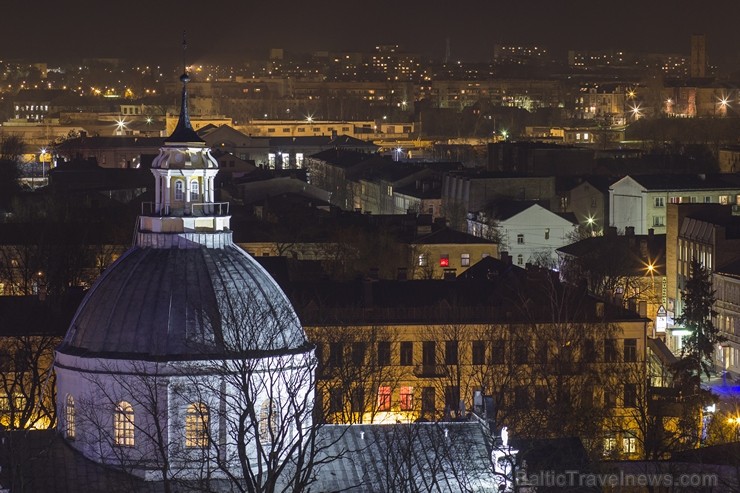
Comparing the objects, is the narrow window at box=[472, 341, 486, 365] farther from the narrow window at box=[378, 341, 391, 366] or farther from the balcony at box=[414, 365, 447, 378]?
the narrow window at box=[378, 341, 391, 366]

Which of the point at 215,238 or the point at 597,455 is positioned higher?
the point at 215,238

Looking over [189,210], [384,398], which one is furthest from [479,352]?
[189,210]

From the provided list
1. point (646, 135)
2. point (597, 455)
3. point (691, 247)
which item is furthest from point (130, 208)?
point (646, 135)

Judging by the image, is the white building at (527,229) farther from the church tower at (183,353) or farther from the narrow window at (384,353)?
the church tower at (183,353)

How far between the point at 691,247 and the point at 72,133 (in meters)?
102

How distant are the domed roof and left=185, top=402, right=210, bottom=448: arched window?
86 cm

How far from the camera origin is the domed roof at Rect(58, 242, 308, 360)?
41812 millimetres

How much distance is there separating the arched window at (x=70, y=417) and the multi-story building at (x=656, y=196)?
58818 millimetres

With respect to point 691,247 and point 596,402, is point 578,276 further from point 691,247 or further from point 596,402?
point 596,402

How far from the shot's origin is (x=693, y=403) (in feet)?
185

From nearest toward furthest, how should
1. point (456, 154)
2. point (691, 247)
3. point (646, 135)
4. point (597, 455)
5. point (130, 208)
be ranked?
1. point (597, 455)
2. point (691, 247)
3. point (130, 208)
4. point (456, 154)
5. point (646, 135)

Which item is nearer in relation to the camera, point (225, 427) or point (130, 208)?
point (225, 427)

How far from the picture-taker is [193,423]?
41.6 meters

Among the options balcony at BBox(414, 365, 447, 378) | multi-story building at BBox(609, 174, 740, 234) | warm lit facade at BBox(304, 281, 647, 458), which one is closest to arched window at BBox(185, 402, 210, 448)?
warm lit facade at BBox(304, 281, 647, 458)
